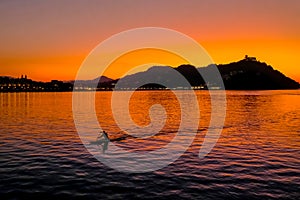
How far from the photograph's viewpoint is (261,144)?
41000mm

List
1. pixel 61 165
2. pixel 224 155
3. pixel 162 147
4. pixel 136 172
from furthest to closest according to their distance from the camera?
pixel 162 147, pixel 224 155, pixel 61 165, pixel 136 172

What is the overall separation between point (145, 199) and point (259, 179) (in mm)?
10955

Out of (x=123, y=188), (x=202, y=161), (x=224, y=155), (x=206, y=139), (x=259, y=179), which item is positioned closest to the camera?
(x=123, y=188)

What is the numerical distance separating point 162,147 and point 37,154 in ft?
52.8

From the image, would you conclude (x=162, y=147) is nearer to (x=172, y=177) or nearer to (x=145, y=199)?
(x=172, y=177)

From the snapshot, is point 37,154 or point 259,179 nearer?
point 259,179

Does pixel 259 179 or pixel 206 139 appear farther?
pixel 206 139

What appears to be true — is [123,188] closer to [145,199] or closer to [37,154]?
[145,199]

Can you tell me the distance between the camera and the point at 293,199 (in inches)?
787

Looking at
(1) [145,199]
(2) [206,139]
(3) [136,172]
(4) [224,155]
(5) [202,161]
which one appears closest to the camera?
(1) [145,199]

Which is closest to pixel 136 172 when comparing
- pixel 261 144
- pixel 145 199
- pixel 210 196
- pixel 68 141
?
pixel 145 199

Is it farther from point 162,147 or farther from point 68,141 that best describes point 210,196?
point 68,141

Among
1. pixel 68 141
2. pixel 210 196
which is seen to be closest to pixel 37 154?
pixel 68 141

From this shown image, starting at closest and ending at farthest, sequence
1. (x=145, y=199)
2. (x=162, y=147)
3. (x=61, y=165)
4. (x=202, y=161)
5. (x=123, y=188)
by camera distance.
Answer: (x=145, y=199)
(x=123, y=188)
(x=61, y=165)
(x=202, y=161)
(x=162, y=147)
